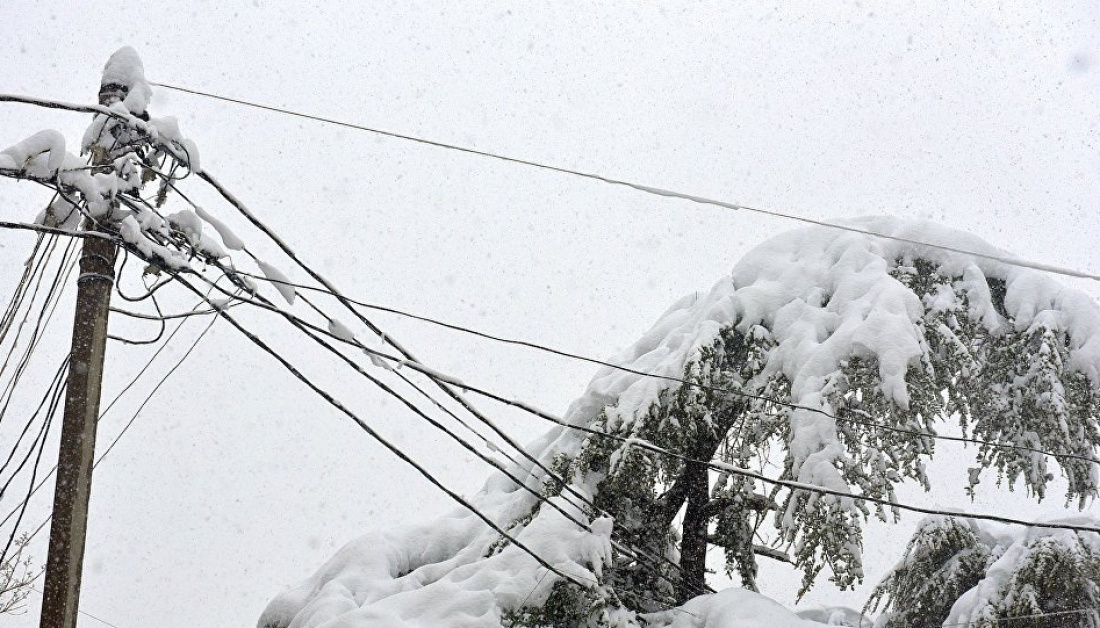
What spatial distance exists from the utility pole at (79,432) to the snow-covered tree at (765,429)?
8.08 feet

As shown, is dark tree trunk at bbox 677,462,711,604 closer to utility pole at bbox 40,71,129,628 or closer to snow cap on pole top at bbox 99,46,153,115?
utility pole at bbox 40,71,129,628

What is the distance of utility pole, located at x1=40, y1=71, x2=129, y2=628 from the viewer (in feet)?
11.4

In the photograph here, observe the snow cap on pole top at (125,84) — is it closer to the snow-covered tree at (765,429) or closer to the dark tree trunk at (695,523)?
the snow-covered tree at (765,429)

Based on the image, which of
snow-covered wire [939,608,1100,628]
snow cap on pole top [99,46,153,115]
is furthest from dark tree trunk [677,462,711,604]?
snow cap on pole top [99,46,153,115]

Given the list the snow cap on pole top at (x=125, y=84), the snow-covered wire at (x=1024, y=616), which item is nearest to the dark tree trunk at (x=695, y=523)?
the snow-covered wire at (x=1024, y=616)

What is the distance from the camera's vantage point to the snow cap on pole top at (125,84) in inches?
159

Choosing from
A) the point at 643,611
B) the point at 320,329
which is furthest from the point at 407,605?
the point at 320,329

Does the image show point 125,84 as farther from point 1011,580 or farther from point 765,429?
point 1011,580

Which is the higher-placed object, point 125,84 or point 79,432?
point 125,84

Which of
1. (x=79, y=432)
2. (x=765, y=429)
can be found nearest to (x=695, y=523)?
(x=765, y=429)

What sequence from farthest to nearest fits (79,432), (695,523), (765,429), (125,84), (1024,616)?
1. (695,523)
2. (1024,616)
3. (765,429)
4. (125,84)
5. (79,432)

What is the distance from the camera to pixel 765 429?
6.63 meters

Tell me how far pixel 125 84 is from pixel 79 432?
5.82ft

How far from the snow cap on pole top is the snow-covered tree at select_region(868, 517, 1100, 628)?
26.0 feet
